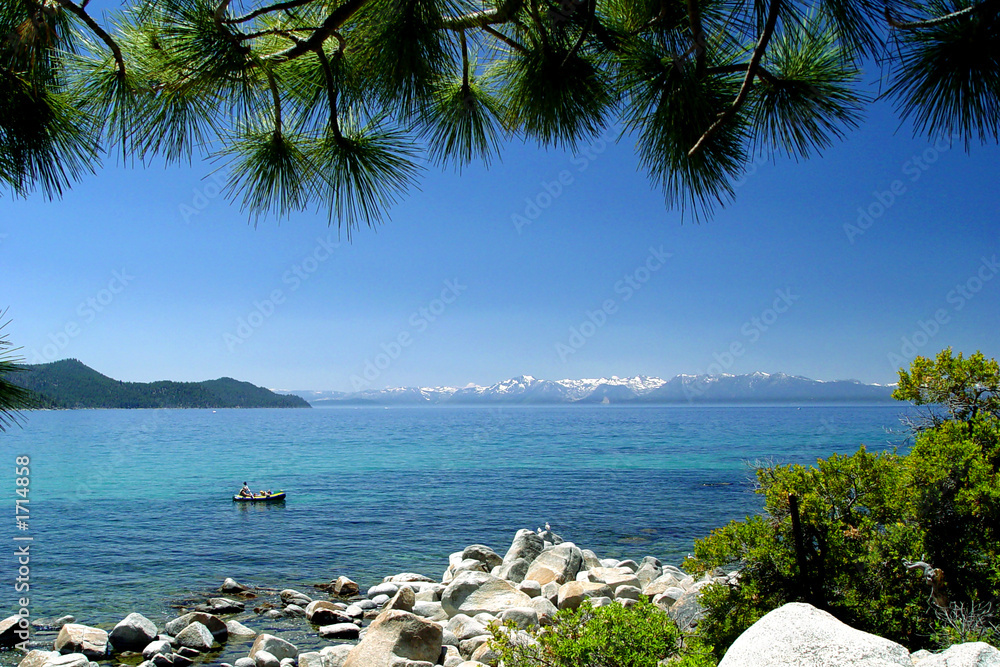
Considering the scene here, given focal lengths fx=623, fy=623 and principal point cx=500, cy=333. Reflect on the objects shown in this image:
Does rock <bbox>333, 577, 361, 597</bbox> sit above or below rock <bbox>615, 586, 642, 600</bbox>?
below

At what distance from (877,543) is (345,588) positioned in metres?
9.98

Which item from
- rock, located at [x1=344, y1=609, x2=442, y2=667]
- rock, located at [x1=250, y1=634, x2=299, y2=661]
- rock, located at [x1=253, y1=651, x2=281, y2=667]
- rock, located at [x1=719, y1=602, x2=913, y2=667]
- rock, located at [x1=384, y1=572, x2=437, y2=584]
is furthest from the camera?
rock, located at [x1=384, y1=572, x2=437, y2=584]

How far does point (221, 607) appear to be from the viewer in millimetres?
10773

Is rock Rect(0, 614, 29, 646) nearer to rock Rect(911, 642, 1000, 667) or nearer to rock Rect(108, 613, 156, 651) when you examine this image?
rock Rect(108, 613, 156, 651)

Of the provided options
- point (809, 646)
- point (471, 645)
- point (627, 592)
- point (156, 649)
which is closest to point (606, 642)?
point (809, 646)

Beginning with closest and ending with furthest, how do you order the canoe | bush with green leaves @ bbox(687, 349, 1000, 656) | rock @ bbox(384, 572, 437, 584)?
bush with green leaves @ bbox(687, 349, 1000, 656)
rock @ bbox(384, 572, 437, 584)
the canoe

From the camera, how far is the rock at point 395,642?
676 cm

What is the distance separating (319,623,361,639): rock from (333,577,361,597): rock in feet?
8.02

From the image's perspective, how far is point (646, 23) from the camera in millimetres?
3584

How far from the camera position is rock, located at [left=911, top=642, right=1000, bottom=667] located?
2.76m

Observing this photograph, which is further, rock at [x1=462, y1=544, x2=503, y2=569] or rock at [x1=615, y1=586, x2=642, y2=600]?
rock at [x1=462, y1=544, x2=503, y2=569]

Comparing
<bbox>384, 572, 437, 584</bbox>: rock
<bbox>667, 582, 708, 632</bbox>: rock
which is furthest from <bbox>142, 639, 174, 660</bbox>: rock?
<bbox>667, 582, 708, 632</bbox>: rock

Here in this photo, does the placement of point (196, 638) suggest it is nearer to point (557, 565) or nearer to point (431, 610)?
point (431, 610)

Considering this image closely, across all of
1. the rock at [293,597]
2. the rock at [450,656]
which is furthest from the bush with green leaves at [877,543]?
the rock at [293,597]
